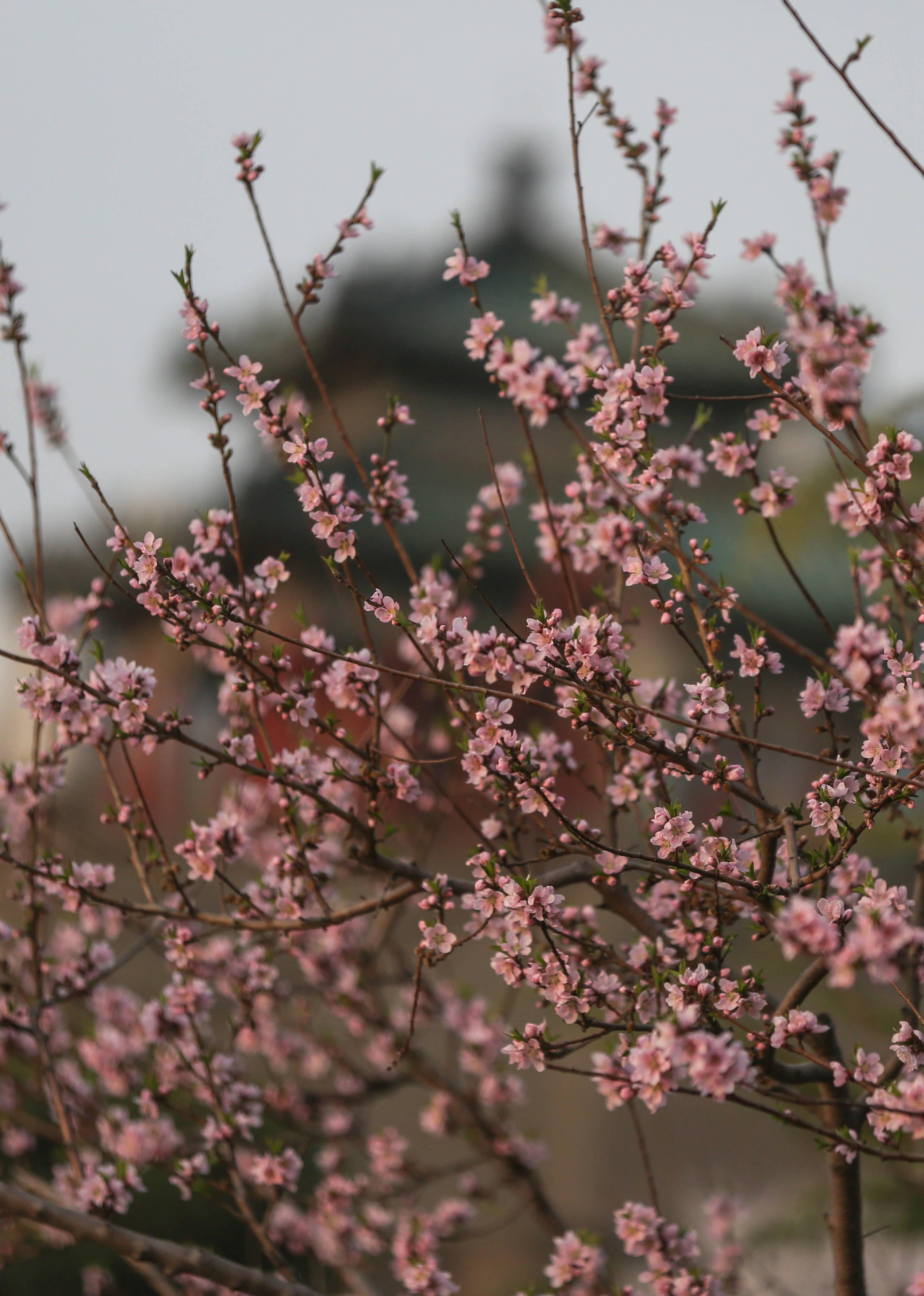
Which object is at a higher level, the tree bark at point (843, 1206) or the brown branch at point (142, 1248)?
the tree bark at point (843, 1206)

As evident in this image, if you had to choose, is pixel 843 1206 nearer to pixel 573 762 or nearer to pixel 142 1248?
pixel 573 762

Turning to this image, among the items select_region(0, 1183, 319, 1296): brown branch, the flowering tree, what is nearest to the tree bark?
the flowering tree

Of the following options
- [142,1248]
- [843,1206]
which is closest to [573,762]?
[843,1206]

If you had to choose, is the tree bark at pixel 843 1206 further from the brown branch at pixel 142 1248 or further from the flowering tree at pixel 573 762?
A: the brown branch at pixel 142 1248

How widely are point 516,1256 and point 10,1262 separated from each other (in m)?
4.67

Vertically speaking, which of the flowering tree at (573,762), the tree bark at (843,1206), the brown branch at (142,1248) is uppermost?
the flowering tree at (573,762)

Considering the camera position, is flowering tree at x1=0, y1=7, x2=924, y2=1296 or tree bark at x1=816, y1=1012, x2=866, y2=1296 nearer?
flowering tree at x1=0, y1=7, x2=924, y2=1296

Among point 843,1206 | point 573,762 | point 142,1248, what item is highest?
point 573,762

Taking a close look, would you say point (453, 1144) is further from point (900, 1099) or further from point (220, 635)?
point (900, 1099)

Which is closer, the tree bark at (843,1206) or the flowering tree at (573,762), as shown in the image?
the flowering tree at (573,762)

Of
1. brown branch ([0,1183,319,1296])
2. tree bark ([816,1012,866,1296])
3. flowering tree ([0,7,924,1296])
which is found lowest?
brown branch ([0,1183,319,1296])

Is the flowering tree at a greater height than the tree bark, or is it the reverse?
the flowering tree

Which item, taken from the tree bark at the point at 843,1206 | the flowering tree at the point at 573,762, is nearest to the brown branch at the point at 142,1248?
the flowering tree at the point at 573,762

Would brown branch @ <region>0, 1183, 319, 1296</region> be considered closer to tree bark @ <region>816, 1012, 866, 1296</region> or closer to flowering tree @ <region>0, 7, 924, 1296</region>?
flowering tree @ <region>0, 7, 924, 1296</region>
